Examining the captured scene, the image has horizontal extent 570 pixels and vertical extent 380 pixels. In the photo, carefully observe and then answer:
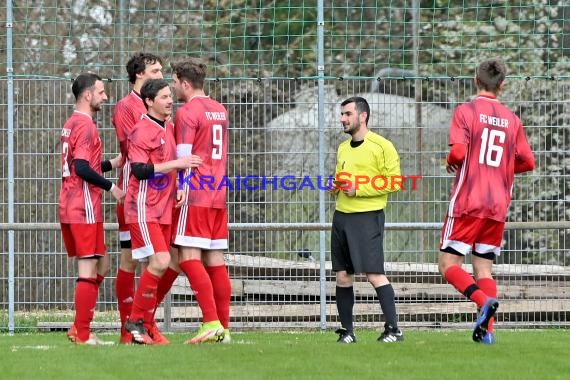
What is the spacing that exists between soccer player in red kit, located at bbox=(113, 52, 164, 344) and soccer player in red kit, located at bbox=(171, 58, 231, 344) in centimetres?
40

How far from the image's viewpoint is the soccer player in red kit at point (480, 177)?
9.70 metres

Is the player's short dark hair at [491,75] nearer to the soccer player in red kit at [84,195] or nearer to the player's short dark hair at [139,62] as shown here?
the player's short dark hair at [139,62]

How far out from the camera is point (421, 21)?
48.9 feet

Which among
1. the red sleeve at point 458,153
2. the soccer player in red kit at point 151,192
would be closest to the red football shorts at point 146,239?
the soccer player in red kit at point 151,192

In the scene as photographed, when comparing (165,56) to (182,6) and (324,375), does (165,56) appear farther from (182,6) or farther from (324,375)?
(324,375)

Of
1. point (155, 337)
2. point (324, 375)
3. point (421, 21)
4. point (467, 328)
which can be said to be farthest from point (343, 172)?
point (421, 21)

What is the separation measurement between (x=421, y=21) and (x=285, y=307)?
3.98 meters

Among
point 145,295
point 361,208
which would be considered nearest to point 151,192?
point 145,295

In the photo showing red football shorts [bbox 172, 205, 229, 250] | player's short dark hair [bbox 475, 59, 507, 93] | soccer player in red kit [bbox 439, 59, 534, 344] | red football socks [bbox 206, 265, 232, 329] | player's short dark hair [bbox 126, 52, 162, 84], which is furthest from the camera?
player's short dark hair [bbox 126, 52, 162, 84]

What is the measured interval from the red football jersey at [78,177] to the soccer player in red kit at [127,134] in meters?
0.32

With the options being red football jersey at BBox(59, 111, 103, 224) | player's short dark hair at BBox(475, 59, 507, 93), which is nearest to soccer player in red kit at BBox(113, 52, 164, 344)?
red football jersey at BBox(59, 111, 103, 224)

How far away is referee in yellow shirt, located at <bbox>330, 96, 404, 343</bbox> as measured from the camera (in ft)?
32.9

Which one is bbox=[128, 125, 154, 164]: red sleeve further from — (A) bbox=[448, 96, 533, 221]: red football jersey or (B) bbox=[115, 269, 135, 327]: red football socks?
(A) bbox=[448, 96, 533, 221]: red football jersey

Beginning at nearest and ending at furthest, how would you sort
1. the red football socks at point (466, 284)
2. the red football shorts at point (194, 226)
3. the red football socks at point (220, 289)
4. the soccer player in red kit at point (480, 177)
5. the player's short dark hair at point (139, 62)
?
1. the red football socks at point (466, 284)
2. the soccer player in red kit at point (480, 177)
3. the red football shorts at point (194, 226)
4. the red football socks at point (220, 289)
5. the player's short dark hair at point (139, 62)
